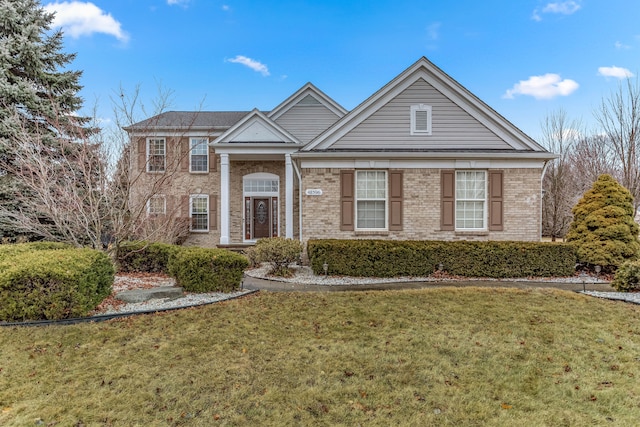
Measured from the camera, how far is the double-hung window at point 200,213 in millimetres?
16219

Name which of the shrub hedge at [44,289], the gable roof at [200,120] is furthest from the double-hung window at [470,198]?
the gable roof at [200,120]

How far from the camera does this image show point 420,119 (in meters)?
11.6

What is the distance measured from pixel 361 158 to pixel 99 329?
8550 mm

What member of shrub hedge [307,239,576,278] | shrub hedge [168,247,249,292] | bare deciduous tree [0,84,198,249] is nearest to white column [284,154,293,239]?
shrub hedge [307,239,576,278]

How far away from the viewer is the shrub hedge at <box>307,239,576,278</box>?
9422mm

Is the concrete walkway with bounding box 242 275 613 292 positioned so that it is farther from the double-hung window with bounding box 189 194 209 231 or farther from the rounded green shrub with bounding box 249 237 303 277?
the double-hung window with bounding box 189 194 209 231

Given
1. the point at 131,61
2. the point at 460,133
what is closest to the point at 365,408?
the point at 460,133

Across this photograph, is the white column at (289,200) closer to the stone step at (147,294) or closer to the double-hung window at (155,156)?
the double-hung window at (155,156)

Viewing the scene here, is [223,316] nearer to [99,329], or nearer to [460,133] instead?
[99,329]

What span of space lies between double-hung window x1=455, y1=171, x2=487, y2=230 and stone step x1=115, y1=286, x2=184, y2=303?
911 cm

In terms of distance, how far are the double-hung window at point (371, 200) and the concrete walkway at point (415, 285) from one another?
9.98ft

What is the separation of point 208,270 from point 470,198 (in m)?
8.92

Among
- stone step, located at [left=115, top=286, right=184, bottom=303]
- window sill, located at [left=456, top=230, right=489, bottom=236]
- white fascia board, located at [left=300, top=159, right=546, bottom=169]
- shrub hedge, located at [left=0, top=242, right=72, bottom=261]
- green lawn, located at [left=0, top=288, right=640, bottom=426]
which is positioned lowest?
green lawn, located at [left=0, top=288, right=640, bottom=426]

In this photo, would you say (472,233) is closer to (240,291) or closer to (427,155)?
(427,155)
